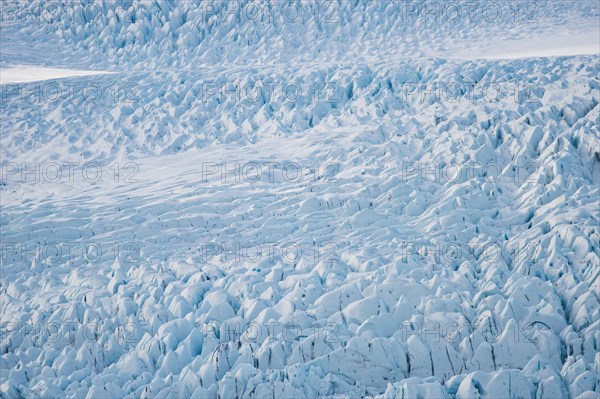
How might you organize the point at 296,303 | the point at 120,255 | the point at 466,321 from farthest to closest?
the point at 120,255, the point at 296,303, the point at 466,321

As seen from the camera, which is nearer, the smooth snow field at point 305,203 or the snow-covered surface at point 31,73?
the smooth snow field at point 305,203

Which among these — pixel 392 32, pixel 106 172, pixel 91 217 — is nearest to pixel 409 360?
pixel 91 217

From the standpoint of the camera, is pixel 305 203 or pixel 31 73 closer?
pixel 305 203

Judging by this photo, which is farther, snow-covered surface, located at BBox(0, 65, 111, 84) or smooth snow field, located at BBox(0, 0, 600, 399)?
snow-covered surface, located at BBox(0, 65, 111, 84)

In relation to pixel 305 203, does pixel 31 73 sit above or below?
above

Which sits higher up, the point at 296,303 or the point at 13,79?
the point at 13,79

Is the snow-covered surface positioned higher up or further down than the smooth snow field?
higher up

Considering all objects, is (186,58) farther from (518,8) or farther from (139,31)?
(518,8)

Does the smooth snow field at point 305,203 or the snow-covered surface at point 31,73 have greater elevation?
the snow-covered surface at point 31,73
